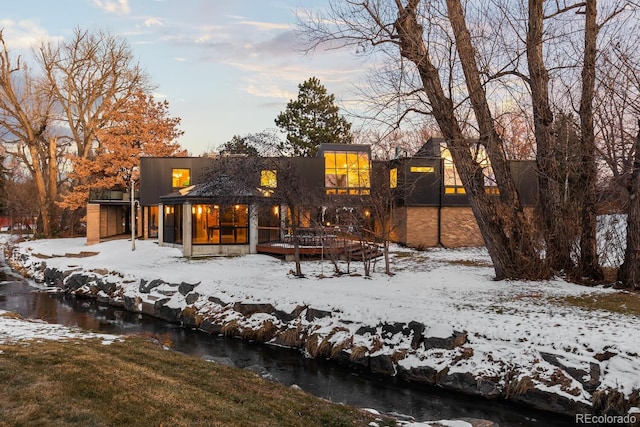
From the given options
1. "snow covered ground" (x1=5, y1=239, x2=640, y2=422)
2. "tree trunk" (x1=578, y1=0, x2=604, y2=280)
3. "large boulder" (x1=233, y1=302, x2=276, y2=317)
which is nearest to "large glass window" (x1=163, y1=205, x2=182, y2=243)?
"snow covered ground" (x1=5, y1=239, x2=640, y2=422)

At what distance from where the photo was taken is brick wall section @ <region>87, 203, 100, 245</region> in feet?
76.7

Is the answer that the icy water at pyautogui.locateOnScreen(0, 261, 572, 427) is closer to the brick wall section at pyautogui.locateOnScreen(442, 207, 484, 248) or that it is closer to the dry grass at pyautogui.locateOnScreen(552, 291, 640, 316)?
the dry grass at pyautogui.locateOnScreen(552, 291, 640, 316)

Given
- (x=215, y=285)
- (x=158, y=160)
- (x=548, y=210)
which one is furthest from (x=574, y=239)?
(x=158, y=160)

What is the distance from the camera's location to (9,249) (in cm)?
2428

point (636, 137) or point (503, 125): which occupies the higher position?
point (503, 125)

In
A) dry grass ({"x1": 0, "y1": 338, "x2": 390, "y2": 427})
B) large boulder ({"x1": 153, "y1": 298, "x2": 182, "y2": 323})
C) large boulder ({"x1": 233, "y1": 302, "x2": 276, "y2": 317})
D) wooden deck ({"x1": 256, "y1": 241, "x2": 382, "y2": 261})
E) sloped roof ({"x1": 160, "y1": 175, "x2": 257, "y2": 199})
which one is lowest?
large boulder ({"x1": 153, "y1": 298, "x2": 182, "y2": 323})

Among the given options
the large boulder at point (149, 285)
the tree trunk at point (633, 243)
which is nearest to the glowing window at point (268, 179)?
the large boulder at point (149, 285)

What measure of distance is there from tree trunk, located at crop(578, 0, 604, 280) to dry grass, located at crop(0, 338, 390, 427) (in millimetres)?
8303

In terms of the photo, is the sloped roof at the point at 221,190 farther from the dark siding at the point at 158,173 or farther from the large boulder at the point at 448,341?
the large boulder at the point at 448,341

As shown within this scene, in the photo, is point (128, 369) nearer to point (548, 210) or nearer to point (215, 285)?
point (215, 285)

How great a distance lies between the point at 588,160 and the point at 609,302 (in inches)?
130

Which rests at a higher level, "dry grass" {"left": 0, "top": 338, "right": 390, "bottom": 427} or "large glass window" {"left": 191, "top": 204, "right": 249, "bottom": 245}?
"large glass window" {"left": 191, "top": 204, "right": 249, "bottom": 245}

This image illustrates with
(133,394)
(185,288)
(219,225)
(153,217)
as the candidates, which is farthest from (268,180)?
(153,217)

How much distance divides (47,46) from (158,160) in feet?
42.7
